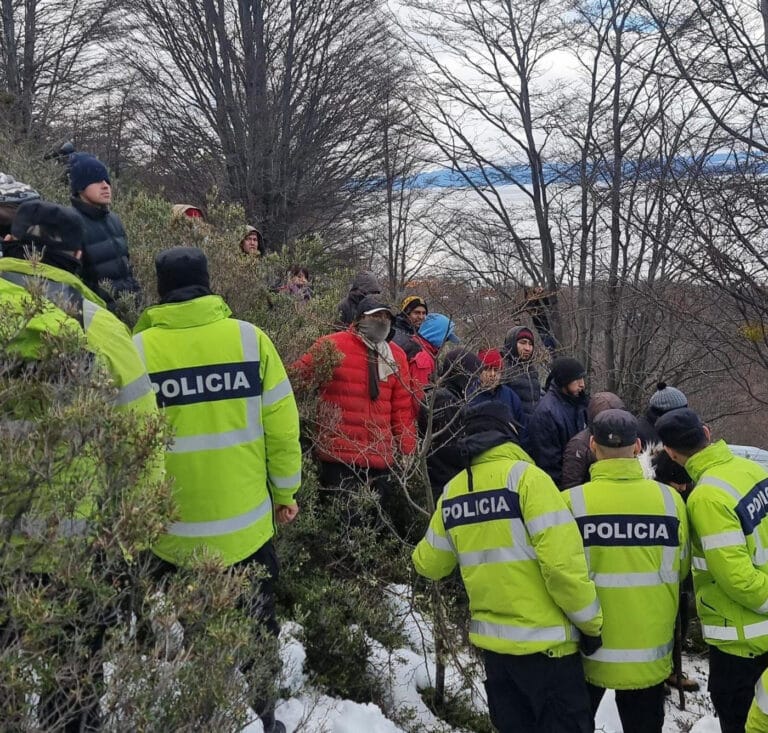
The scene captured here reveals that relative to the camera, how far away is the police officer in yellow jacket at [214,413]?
113 inches

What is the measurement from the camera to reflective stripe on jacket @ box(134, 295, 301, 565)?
2863mm

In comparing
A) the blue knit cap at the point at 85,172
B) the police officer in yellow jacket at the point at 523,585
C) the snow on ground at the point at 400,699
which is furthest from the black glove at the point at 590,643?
the blue knit cap at the point at 85,172

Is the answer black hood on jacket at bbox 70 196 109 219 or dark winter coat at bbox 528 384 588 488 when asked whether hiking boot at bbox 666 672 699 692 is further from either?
black hood on jacket at bbox 70 196 109 219

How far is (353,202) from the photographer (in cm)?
1302

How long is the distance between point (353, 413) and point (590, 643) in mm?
1912

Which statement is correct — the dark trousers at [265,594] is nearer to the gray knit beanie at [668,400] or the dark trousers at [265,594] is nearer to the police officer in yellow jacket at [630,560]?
the police officer in yellow jacket at [630,560]

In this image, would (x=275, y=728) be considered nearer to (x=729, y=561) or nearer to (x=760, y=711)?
(x=760, y=711)

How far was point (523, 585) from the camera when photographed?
295 centimetres

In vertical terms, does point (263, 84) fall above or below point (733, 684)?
above

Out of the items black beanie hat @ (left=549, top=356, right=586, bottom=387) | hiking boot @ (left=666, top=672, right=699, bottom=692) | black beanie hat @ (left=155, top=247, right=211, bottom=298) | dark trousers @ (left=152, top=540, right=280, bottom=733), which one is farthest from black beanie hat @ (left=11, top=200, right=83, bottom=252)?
hiking boot @ (left=666, top=672, right=699, bottom=692)

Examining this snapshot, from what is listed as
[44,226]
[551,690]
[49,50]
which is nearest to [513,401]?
[551,690]

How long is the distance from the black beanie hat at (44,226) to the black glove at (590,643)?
2467mm

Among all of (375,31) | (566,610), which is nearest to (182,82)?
(375,31)

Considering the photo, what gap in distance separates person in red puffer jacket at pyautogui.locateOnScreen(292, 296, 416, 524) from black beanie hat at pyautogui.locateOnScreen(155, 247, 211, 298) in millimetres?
1370
